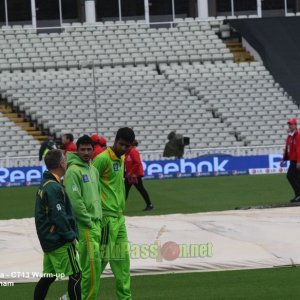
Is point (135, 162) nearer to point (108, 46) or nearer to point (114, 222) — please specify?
point (114, 222)

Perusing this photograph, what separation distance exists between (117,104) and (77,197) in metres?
34.7

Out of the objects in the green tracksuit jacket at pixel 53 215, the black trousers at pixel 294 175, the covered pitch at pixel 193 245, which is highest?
the green tracksuit jacket at pixel 53 215

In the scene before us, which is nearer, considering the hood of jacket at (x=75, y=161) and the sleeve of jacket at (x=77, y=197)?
the sleeve of jacket at (x=77, y=197)

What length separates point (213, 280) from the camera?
46.5 ft

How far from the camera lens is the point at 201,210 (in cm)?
2311

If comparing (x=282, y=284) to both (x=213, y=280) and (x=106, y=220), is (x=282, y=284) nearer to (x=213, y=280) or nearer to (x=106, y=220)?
(x=213, y=280)

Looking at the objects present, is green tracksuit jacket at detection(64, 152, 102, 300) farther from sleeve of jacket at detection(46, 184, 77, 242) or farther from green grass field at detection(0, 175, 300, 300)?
green grass field at detection(0, 175, 300, 300)

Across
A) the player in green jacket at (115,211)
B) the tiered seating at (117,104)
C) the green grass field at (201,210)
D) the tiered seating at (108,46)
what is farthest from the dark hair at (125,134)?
the tiered seating at (108,46)

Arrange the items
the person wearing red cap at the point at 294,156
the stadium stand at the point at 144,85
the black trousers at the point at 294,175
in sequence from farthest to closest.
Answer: the stadium stand at the point at 144,85 < the black trousers at the point at 294,175 < the person wearing red cap at the point at 294,156

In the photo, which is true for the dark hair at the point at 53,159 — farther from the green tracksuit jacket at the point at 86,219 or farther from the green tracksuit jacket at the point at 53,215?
the green tracksuit jacket at the point at 86,219

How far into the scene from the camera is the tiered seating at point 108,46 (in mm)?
49325

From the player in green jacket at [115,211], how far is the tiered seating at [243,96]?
104ft

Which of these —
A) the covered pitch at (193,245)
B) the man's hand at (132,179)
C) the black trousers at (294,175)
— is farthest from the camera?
the black trousers at (294,175)

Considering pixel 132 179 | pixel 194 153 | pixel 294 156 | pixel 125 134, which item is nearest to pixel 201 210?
pixel 132 179
